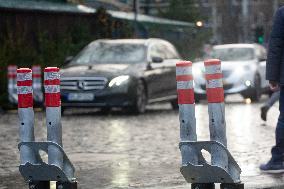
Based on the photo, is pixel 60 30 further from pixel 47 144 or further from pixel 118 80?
pixel 47 144

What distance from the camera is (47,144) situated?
8.01m

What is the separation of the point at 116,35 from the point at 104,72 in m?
15.4

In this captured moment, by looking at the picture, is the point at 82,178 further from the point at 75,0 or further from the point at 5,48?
the point at 75,0

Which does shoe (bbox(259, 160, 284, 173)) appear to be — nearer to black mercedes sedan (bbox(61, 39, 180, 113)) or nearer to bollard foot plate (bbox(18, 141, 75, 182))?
bollard foot plate (bbox(18, 141, 75, 182))

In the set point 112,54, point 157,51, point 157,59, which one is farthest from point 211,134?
point 157,51

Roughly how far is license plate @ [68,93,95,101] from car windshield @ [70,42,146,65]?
135 cm

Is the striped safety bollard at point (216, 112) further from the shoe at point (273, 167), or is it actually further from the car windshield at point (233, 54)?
the car windshield at point (233, 54)

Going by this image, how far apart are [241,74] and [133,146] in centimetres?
1440

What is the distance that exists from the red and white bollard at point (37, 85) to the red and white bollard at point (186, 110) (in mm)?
16408

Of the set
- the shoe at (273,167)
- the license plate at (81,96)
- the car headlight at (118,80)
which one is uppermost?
the car headlight at (118,80)

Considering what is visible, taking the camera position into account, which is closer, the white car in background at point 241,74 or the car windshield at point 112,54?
the car windshield at point 112,54

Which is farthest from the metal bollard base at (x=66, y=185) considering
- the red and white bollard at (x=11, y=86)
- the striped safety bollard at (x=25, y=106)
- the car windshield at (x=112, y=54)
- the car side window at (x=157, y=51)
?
the red and white bollard at (x=11, y=86)

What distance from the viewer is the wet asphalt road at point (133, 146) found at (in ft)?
30.8

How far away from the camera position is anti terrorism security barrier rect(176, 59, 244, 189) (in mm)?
7742
